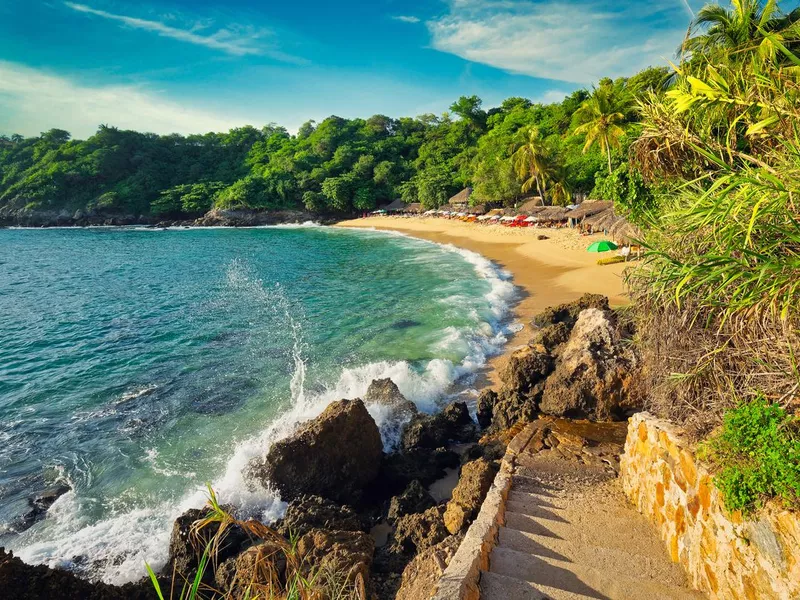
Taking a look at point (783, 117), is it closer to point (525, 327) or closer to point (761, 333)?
point (761, 333)

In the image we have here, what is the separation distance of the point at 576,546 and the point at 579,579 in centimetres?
49

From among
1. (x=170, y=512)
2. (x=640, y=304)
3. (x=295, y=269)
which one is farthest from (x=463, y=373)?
(x=295, y=269)

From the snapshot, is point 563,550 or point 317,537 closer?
point 563,550

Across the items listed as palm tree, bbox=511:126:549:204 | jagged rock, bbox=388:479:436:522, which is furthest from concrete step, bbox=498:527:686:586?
palm tree, bbox=511:126:549:204

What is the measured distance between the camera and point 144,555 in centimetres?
670

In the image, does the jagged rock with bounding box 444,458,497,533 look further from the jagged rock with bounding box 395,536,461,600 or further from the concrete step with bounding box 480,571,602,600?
the concrete step with bounding box 480,571,602,600

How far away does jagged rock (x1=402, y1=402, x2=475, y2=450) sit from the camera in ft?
29.0

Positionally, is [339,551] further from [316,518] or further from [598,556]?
[598,556]

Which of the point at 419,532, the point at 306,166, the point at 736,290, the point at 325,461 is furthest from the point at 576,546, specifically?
the point at 306,166

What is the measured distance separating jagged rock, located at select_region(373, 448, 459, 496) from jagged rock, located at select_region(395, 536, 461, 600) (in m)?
2.84

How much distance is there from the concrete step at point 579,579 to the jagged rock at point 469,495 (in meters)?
1.47

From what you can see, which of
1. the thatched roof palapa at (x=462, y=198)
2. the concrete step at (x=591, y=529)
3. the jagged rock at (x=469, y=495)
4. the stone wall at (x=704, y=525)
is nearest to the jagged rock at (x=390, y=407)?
the jagged rock at (x=469, y=495)

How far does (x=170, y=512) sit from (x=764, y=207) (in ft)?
32.0

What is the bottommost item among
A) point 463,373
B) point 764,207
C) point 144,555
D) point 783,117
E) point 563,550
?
point 144,555
